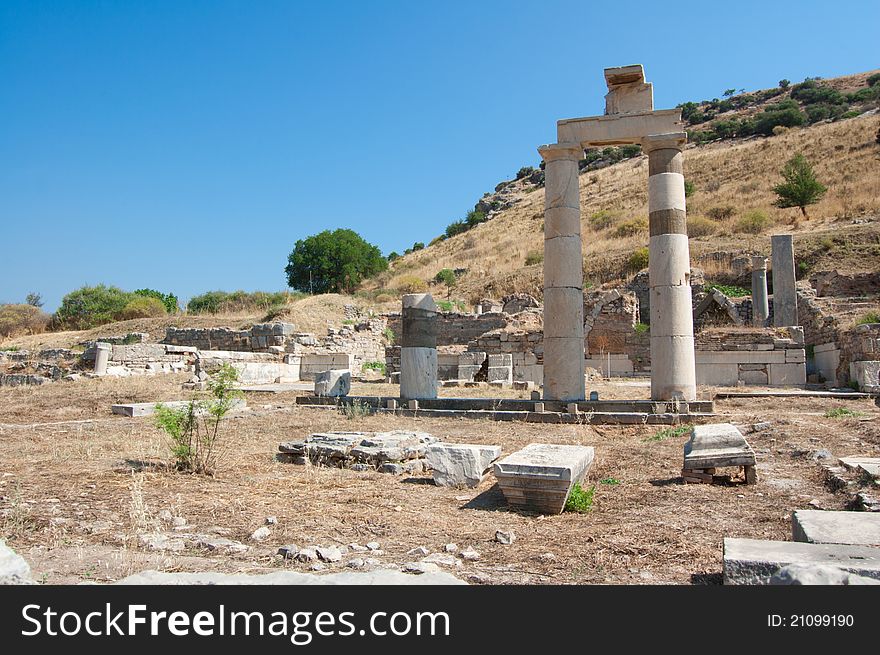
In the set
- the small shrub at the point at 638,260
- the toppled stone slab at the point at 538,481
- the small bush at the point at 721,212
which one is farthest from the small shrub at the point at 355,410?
the small bush at the point at 721,212

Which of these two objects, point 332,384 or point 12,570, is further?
point 332,384

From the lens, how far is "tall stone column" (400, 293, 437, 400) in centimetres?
1377

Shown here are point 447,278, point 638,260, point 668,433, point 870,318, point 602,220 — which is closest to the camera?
point 668,433

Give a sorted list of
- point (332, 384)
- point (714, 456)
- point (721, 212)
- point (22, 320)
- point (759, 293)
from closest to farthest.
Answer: point (714, 456) → point (332, 384) → point (759, 293) → point (22, 320) → point (721, 212)

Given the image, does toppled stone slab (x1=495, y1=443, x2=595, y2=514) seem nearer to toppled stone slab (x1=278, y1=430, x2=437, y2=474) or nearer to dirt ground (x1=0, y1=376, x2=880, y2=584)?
dirt ground (x1=0, y1=376, x2=880, y2=584)

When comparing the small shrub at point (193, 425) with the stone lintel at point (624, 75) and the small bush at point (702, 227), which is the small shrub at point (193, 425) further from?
the small bush at point (702, 227)

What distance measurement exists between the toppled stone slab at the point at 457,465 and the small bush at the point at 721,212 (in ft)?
129

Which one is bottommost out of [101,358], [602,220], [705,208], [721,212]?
[101,358]

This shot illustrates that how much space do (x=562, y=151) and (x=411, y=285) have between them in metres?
28.5

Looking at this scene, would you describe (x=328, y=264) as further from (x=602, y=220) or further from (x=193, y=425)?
(x=193, y=425)

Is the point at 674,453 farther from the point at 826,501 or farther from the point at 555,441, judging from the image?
the point at 826,501

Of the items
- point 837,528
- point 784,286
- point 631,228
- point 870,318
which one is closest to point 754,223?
point 631,228

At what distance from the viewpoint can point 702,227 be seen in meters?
39.1

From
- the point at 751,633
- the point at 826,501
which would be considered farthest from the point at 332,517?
the point at 826,501
